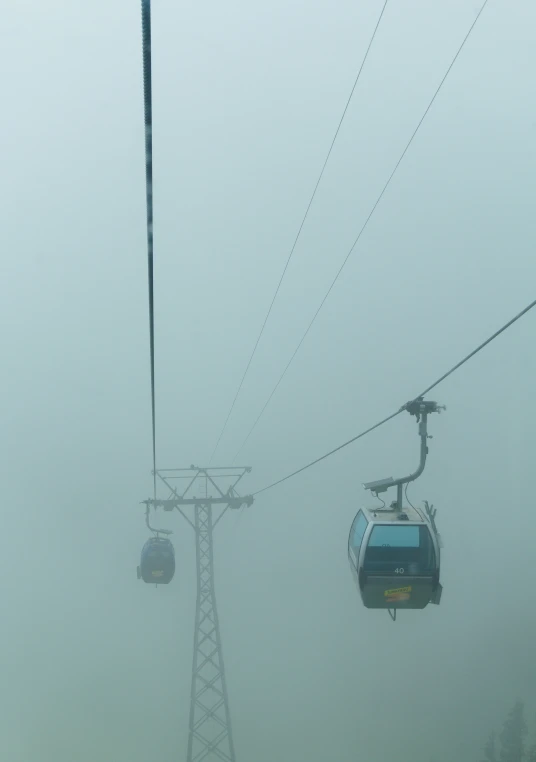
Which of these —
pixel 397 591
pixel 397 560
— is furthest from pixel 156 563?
pixel 397 560

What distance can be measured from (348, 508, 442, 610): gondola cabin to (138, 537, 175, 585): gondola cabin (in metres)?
14.0

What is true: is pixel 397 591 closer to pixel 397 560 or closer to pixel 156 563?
pixel 397 560

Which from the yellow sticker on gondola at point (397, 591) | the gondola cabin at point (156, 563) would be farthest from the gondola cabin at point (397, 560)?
the gondola cabin at point (156, 563)

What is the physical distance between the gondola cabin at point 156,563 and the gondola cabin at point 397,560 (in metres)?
14.0

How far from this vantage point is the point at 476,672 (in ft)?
286

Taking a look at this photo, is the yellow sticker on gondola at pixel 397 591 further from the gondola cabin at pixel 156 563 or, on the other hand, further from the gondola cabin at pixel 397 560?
the gondola cabin at pixel 156 563

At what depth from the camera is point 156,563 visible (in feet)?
86.8

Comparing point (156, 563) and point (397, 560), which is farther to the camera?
point (156, 563)

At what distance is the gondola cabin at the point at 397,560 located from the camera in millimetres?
13289

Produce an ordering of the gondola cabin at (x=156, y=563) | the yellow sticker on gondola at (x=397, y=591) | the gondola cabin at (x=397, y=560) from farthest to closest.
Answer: the gondola cabin at (x=156, y=563) → the yellow sticker on gondola at (x=397, y=591) → the gondola cabin at (x=397, y=560)

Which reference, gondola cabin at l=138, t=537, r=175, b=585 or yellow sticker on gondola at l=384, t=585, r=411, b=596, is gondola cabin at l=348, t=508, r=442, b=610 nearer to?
yellow sticker on gondola at l=384, t=585, r=411, b=596

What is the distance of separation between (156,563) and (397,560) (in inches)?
577

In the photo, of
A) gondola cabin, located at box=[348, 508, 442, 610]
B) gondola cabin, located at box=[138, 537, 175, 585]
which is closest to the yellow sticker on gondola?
gondola cabin, located at box=[348, 508, 442, 610]

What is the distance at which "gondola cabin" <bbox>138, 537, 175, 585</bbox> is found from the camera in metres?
26.5
